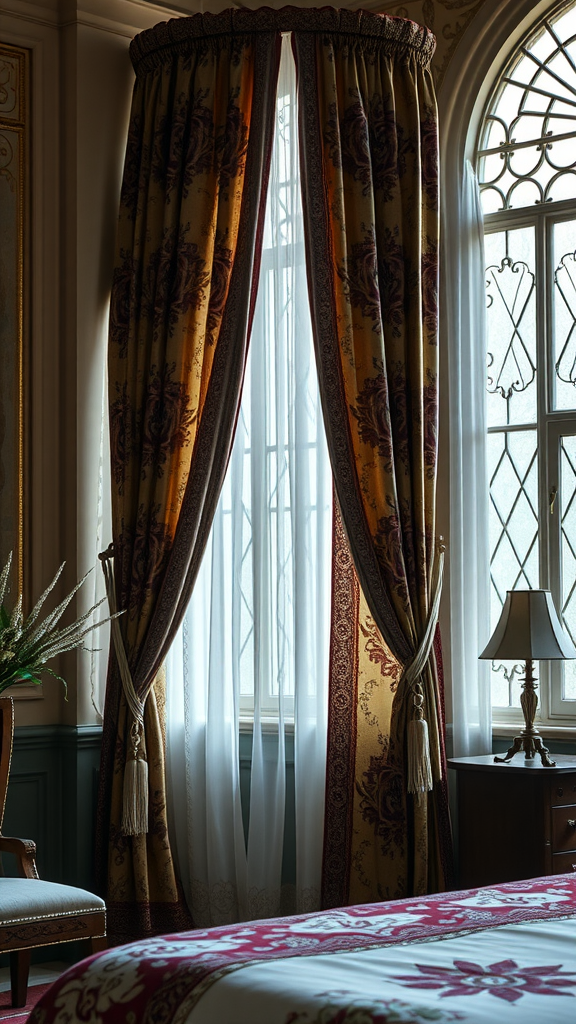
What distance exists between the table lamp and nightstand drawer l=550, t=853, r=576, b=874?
288 mm

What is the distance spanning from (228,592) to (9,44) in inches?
91.0

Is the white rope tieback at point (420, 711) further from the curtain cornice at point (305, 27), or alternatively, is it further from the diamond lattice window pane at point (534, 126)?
the curtain cornice at point (305, 27)

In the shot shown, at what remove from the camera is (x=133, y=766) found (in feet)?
15.3

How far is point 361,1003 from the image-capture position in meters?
1.80

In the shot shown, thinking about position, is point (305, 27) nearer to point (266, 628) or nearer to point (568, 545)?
point (568, 545)

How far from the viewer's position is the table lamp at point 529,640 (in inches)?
159

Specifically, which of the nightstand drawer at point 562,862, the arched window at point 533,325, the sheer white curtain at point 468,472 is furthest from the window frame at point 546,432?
the nightstand drawer at point 562,862

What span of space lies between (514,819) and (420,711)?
0.49 metres

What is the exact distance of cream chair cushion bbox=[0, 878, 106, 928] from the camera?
3.80m

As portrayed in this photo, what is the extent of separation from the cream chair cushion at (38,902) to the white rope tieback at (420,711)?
3.65ft

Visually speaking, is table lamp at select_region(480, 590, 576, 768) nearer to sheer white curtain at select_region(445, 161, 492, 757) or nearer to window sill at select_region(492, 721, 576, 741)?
window sill at select_region(492, 721, 576, 741)

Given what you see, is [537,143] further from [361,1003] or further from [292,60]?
[361,1003]

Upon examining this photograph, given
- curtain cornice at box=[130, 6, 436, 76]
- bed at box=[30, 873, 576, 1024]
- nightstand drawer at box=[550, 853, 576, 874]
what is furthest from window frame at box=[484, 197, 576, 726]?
bed at box=[30, 873, 576, 1024]

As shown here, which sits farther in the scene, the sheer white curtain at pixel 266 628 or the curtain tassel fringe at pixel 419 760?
the sheer white curtain at pixel 266 628
